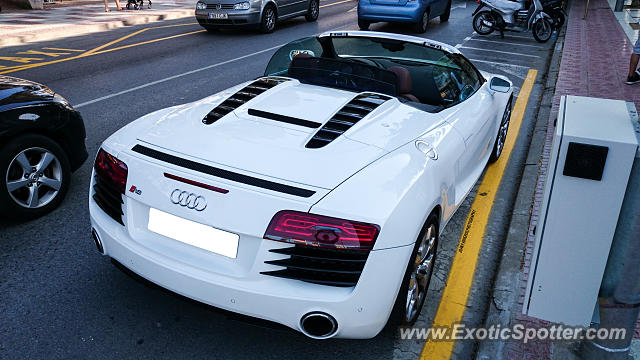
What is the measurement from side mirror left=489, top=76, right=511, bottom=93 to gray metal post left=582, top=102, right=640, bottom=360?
6.69 feet

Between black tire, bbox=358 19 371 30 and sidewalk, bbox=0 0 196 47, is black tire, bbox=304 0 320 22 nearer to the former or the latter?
black tire, bbox=358 19 371 30

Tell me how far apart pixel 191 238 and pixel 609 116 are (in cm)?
203

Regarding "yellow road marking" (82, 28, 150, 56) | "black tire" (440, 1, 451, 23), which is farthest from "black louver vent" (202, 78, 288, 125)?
"black tire" (440, 1, 451, 23)

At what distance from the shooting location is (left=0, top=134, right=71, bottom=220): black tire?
3.86 m

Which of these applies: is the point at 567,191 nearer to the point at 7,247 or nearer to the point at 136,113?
the point at 7,247

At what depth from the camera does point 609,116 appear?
251cm

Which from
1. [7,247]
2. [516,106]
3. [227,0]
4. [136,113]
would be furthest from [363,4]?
[7,247]

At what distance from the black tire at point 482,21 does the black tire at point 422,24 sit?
1263 mm

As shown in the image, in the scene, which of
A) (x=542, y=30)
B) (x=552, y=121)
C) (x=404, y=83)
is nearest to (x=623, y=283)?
(x=404, y=83)

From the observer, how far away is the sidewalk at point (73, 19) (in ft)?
45.0

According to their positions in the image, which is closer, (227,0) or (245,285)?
(245,285)

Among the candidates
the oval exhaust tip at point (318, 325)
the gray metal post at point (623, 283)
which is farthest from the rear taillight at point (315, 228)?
the gray metal post at point (623, 283)

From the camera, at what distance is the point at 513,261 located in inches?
149

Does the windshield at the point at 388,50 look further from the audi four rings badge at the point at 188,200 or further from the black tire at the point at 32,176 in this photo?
the audi four rings badge at the point at 188,200
